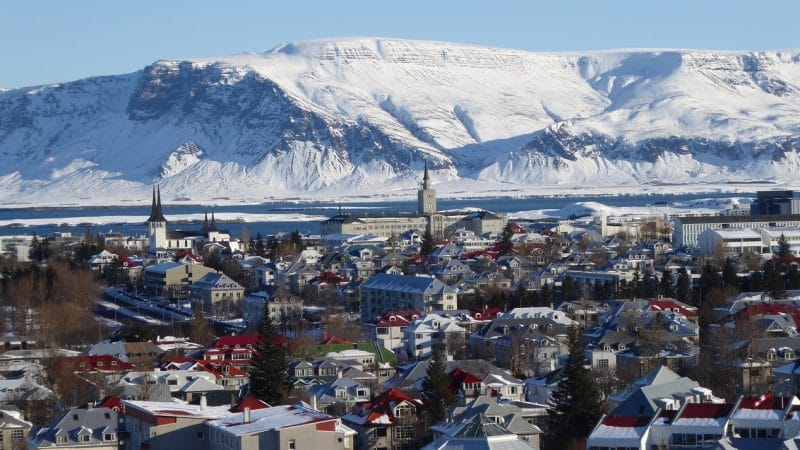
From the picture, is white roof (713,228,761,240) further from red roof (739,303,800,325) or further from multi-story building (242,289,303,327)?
red roof (739,303,800,325)

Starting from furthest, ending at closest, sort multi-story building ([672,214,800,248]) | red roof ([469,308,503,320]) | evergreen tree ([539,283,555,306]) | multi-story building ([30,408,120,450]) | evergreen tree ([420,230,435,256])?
1. multi-story building ([672,214,800,248])
2. evergreen tree ([420,230,435,256])
3. evergreen tree ([539,283,555,306])
4. red roof ([469,308,503,320])
5. multi-story building ([30,408,120,450])

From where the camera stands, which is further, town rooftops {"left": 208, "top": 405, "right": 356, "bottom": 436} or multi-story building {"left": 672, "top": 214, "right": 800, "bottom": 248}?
multi-story building {"left": 672, "top": 214, "right": 800, "bottom": 248}

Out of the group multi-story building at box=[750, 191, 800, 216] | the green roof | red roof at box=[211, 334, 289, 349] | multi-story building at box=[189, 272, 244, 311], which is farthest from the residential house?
multi-story building at box=[750, 191, 800, 216]

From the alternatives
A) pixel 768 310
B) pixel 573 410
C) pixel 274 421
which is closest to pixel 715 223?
pixel 768 310

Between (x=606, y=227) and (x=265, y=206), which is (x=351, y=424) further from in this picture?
(x=265, y=206)

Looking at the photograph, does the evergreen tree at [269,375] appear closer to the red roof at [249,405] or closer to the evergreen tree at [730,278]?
the red roof at [249,405]

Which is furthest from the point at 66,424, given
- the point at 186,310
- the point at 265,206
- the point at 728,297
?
the point at 265,206

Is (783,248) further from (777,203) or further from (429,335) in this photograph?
(777,203)
